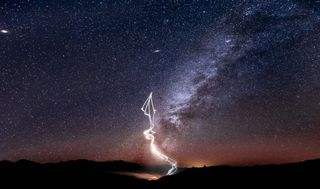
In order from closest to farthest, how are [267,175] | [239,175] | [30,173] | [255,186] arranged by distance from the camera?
[255,186] < [267,175] < [239,175] < [30,173]

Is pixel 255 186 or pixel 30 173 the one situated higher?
pixel 30 173

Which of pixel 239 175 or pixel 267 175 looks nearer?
pixel 267 175

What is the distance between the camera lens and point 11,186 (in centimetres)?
3738

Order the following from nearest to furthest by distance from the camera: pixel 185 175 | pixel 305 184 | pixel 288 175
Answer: pixel 305 184 → pixel 288 175 → pixel 185 175

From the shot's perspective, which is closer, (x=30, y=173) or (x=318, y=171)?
(x=318, y=171)

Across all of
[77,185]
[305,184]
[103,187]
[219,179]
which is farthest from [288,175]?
[77,185]

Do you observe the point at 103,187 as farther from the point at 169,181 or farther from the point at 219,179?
the point at 219,179

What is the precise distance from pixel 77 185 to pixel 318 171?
27705 mm

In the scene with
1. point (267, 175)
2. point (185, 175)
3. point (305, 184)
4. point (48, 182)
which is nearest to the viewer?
point (305, 184)

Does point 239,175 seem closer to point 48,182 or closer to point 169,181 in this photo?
point 169,181

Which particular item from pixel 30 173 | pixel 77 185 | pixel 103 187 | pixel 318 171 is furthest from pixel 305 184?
pixel 30 173

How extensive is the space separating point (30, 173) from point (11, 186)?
1273cm

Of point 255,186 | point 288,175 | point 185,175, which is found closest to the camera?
point 255,186

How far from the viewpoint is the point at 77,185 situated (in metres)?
39.5
